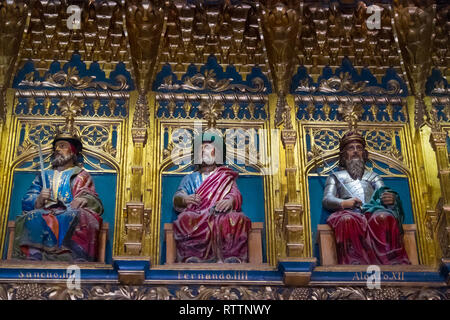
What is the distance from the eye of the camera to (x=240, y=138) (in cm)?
1315

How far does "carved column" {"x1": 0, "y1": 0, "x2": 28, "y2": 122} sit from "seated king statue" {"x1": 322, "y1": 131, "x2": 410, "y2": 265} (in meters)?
4.74

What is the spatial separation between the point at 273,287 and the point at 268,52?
383 centimetres

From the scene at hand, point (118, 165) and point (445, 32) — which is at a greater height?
point (445, 32)

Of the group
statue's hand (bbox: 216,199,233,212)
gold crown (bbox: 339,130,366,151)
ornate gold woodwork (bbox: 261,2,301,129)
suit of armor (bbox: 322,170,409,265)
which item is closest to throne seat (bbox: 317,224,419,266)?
suit of armor (bbox: 322,170,409,265)

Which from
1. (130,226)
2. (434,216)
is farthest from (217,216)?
(434,216)

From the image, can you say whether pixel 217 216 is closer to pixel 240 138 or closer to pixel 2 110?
pixel 240 138

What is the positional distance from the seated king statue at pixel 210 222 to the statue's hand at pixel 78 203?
1168 millimetres

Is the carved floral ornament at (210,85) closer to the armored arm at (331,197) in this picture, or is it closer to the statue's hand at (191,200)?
the armored arm at (331,197)

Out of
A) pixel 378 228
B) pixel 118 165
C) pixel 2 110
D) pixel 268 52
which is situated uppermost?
pixel 268 52

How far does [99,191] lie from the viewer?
12.5 meters

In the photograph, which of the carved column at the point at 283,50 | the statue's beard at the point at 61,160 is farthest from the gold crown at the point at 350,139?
the statue's beard at the point at 61,160

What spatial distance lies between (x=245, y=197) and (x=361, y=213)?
5.20 feet

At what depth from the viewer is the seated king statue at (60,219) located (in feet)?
38.0

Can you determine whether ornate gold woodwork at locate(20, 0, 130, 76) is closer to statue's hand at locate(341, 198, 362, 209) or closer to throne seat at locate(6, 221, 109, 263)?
throne seat at locate(6, 221, 109, 263)
